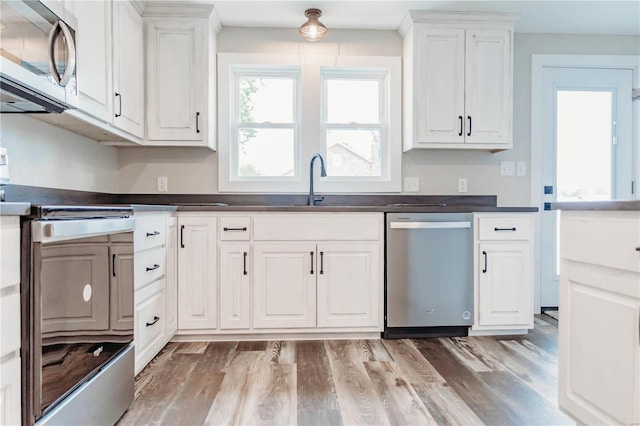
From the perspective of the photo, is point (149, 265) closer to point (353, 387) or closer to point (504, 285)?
point (353, 387)

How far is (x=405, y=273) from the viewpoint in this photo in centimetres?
235

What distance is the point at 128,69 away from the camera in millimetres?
2289

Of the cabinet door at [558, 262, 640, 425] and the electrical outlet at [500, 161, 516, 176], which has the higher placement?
the electrical outlet at [500, 161, 516, 176]

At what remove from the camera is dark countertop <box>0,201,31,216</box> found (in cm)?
91

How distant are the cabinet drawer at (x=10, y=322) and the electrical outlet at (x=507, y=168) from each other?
3.16 m

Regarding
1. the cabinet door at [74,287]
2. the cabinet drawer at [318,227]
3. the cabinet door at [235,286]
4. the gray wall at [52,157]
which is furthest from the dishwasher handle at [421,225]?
the gray wall at [52,157]

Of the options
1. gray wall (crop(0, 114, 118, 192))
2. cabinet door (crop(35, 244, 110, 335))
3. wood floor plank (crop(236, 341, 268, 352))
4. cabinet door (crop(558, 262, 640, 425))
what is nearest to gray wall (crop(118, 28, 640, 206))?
gray wall (crop(0, 114, 118, 192))

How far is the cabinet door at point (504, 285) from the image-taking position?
94.6 inches

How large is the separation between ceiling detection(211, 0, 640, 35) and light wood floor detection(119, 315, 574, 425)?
7.64 ft

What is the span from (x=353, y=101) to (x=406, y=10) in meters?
0.75

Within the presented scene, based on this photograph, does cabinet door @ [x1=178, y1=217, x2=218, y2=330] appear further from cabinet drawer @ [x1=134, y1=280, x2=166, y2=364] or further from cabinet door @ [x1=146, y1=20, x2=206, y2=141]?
cabinet door @ [x1=146, y1=20, x2=206, y2=141]

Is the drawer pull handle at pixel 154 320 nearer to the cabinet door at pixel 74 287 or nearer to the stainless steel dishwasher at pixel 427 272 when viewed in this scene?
the cabinet door at pixel 74 287

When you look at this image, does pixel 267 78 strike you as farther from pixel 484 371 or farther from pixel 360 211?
pixel 484 371

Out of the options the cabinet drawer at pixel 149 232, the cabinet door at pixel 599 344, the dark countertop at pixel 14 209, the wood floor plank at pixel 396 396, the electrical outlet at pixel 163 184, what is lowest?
the wood floor plank at pixel 396 396
